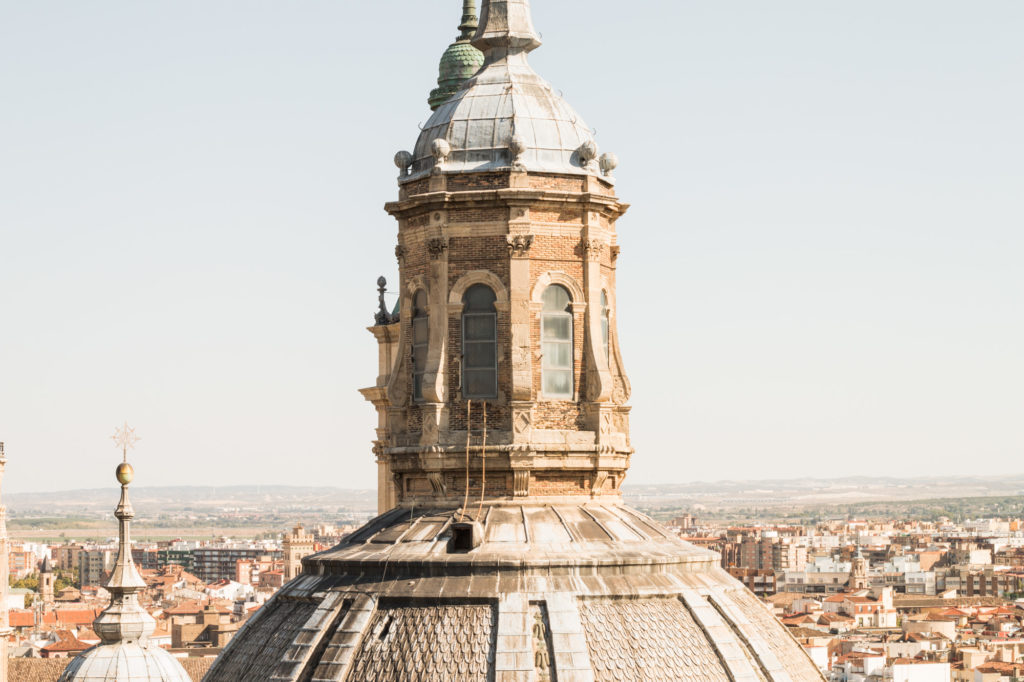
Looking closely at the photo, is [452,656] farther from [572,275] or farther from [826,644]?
[826,644]

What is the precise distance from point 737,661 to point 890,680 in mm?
121493

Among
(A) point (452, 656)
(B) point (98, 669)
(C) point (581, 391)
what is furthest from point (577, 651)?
(B) point (98, 669)

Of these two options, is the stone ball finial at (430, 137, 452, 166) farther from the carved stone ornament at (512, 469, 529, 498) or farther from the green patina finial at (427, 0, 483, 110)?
the green patina finial at (427, 0, 483, 110)

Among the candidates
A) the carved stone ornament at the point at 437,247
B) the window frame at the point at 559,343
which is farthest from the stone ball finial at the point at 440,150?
the window frame at the point at 559,343

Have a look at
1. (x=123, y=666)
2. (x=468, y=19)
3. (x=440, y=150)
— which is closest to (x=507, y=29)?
(x=440, y=150)

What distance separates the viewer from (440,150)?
30609 mm

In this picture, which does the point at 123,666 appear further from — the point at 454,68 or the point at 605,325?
the point at 454,68

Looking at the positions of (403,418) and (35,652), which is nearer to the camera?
(403,418)

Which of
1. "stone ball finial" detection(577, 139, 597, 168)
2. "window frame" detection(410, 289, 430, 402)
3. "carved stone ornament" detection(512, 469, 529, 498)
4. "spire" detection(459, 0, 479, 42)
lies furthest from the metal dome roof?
"spire" detection(459, 0, 479, 42)

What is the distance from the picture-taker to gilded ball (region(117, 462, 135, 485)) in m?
41.7

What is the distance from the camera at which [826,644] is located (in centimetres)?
17575

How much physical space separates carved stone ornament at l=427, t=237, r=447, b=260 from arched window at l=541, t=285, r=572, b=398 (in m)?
1.68

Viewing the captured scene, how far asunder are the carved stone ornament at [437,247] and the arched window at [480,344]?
2.31ft

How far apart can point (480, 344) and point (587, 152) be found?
10.9 feet
